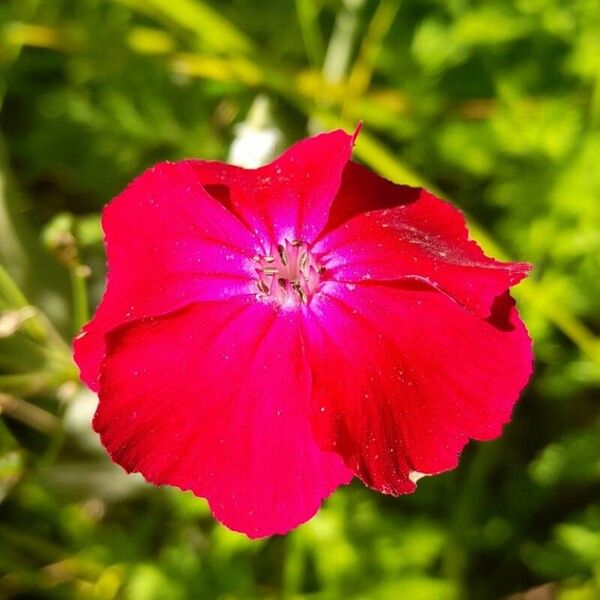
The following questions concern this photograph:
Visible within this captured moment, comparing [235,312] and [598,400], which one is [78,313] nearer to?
[235,312]

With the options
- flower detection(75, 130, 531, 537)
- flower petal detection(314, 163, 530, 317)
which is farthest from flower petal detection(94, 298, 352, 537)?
flower petal detection(314, 163, 530, 317)

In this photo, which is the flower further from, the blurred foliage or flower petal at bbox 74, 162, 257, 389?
the blurred foliage

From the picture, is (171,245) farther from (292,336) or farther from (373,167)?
(373,167)

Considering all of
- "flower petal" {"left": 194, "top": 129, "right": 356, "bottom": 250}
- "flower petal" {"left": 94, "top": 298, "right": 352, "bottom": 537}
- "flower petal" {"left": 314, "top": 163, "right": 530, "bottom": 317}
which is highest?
"flower petal" {"left": 194, "top": 129, "right": 356, "bottom": 250}

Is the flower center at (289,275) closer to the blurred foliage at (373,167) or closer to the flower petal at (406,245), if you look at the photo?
the flower petal at (406,245)

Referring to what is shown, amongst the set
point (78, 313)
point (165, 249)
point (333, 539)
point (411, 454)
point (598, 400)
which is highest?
point (78, 313)

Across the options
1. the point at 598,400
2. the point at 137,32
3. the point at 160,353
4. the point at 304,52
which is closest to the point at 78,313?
the point at 137,32

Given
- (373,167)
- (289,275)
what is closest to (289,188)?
(289,275)

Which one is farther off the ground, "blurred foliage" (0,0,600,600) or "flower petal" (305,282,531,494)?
"blurred foliage" (0,0,600,600)
